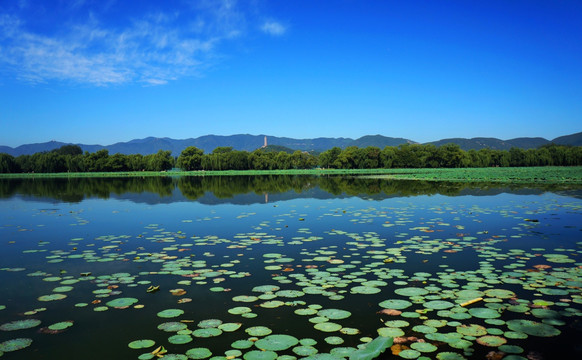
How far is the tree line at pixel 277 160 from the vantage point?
106625 mm

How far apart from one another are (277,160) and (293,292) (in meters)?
115

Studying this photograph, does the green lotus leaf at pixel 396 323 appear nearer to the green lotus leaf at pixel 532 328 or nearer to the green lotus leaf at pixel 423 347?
the green lotus leaf at pixel 423 347

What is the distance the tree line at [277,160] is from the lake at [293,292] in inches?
4091

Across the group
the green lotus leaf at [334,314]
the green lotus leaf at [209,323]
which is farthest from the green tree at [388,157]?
the green lotus leaf at [209,323]

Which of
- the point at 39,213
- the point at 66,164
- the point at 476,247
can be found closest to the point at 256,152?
the point at 66,164

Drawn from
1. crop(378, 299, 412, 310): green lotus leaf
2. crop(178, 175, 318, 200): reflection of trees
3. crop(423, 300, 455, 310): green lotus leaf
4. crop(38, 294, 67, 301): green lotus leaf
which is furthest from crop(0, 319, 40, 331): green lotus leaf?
crop(178, 175, 318, 200): reflection of trees

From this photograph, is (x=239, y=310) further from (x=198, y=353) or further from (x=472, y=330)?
(x=472, y=330)

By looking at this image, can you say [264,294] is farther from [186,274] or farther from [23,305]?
[23,305]

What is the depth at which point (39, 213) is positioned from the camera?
48.9 feet

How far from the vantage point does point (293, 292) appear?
5.19 metres

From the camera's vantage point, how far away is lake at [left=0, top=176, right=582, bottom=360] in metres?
3.74

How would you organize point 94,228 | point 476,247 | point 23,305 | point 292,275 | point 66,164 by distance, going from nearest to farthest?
1. point 23,305
2. point 292,275
3. point 476,247
4. point 94,228
5. point 66,164

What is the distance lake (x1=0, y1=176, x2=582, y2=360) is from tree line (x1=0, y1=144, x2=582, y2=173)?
103909 mm

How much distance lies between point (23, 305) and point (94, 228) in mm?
6620
